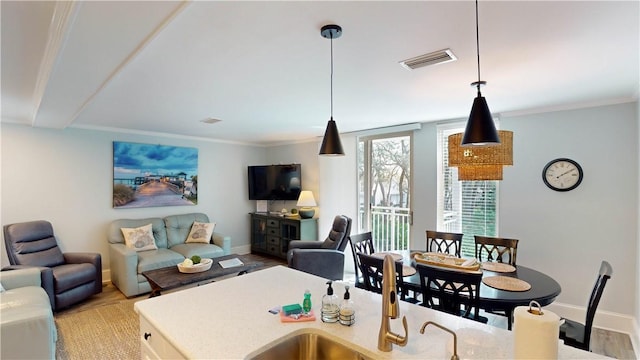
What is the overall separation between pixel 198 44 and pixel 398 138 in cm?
352

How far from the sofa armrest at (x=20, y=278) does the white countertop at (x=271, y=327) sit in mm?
2576

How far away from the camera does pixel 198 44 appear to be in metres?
1.94

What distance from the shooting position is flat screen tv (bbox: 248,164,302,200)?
20.2 ft

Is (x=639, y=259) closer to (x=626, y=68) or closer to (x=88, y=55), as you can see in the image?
(x=626, y=68)

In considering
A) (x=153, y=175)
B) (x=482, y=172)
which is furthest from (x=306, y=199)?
(x=482, y=172)

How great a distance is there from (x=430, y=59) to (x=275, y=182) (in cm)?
453

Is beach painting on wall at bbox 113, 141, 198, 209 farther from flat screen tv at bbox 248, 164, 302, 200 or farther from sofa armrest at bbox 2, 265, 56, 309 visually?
sofa armrest at bbox 2, 265, 56, 309

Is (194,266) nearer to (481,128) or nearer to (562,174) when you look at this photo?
(481,128)

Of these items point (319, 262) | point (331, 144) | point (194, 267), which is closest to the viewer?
point (331, 144)

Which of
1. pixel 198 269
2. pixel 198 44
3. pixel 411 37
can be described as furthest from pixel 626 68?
pixel 198 269

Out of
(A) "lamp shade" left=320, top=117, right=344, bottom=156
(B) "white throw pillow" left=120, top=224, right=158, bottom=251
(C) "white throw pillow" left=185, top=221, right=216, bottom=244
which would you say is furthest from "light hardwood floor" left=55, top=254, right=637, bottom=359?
(A) "lamp shade" left=320, top=117, right=344, bottom=156

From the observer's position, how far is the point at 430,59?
86.3 inches

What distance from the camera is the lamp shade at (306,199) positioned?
5622 mm

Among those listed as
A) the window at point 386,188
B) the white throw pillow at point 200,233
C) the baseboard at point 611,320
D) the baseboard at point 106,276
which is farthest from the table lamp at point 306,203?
the baseboard at point 611,320
